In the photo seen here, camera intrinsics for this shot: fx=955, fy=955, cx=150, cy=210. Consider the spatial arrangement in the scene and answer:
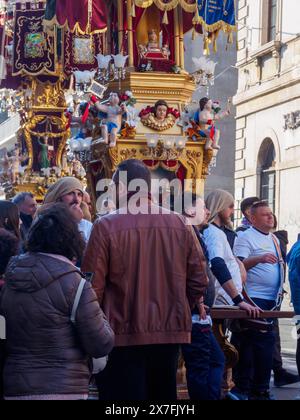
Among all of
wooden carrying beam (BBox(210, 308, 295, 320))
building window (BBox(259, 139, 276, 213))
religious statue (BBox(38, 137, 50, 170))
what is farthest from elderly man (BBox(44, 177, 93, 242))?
building window (BBox(259, 139, 276, 213))

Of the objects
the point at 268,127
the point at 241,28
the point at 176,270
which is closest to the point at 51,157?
the point at 268,127

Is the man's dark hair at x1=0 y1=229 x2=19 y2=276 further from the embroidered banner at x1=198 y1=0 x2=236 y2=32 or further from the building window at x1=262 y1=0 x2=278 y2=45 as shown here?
the building window at x1=262 y1=0 x2=278 y2=45

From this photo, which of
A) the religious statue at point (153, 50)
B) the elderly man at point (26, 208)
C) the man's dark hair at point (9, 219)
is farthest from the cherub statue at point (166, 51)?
the man's dark hair at point (9, 219)

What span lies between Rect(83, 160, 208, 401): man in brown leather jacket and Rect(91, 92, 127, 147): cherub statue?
410 cm

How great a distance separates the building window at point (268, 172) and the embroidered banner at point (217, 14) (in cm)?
1422

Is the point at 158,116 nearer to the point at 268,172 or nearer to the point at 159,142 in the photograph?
the point at 159,142

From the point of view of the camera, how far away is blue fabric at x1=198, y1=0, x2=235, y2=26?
10.6 metres

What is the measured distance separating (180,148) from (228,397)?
3.00m

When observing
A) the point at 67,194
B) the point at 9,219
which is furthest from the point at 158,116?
the point at 9,219

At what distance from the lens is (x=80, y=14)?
1149cm

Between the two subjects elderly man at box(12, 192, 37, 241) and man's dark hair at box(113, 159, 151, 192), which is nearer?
man's dark hair at box(113, 159, 151, 192)

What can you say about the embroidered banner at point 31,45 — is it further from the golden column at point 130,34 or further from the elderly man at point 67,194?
the elderly man at point 67,194

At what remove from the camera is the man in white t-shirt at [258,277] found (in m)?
8.46
